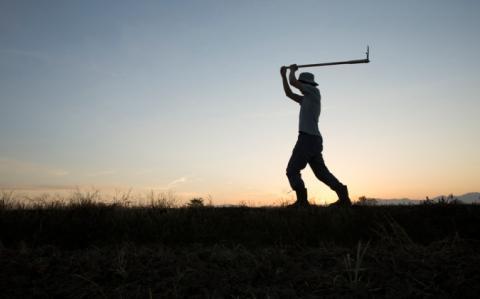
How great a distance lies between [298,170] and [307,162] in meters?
0.22

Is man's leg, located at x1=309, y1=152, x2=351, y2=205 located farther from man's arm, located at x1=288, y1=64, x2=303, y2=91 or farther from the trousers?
man's arm, located at x1=288, y1=64, x2=303, y2=91

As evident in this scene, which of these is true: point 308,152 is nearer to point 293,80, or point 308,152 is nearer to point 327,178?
point 327,178

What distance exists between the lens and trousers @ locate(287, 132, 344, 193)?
316 inches

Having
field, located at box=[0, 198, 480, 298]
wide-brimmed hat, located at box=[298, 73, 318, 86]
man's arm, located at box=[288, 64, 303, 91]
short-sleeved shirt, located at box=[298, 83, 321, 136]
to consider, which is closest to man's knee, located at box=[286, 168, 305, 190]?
short-sleeved shirt, located at box=[298, 83, 321, 136]

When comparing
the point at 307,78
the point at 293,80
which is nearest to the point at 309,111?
the point at 293,80

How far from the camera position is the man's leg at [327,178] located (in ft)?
26.2

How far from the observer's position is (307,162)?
8125 mm

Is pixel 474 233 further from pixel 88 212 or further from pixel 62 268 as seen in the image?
pixel 88 212

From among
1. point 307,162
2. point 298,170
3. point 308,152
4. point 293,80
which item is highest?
point 293,80

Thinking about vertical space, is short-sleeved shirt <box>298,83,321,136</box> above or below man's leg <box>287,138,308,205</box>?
above

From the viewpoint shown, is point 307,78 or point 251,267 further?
point 307,78

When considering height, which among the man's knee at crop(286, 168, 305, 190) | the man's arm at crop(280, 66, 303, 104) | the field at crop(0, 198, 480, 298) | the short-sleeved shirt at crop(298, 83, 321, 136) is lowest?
A: the field at crop(0, 198, 480, 298)

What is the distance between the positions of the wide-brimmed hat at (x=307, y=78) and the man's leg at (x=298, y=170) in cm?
120

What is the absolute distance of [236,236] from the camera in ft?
18.9
